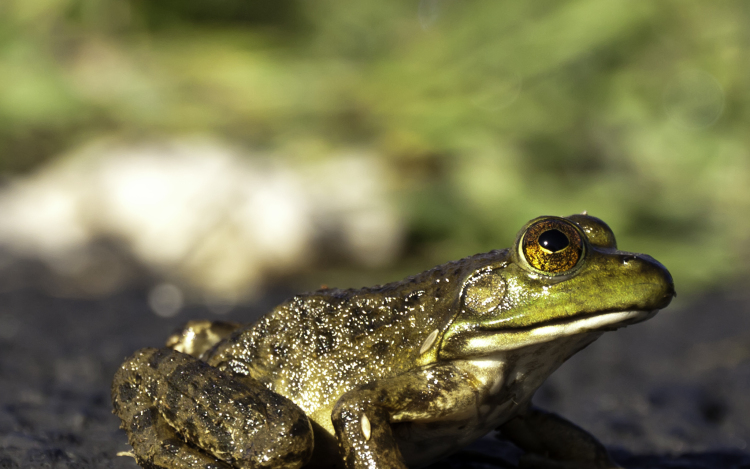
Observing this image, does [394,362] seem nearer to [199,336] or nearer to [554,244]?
[554,244]

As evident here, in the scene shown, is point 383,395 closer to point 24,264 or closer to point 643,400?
point 643,400

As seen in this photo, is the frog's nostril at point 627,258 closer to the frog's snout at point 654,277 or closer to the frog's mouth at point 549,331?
the frog's snout at point 654,277

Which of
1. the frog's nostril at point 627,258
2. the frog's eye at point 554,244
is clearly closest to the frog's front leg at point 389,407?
the frog's eye at point 554,244

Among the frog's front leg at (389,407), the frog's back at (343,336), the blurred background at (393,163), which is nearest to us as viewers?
the frog's front leg at (389,407)

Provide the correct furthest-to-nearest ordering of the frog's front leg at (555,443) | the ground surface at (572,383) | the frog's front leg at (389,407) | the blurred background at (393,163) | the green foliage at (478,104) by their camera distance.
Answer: the green foliage at (478,104)
the blurred background at (393,163)
the ground surface at (572,383)
the frog's front leg at (555,443)
the frog's front leg at (389,407)

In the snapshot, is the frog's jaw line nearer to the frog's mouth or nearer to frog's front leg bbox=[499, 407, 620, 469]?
the frog's mouth

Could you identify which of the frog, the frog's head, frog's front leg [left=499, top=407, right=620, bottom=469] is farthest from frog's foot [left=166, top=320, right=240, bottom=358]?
frog's front leg [left=499, top=407, right=620, bottom=469]

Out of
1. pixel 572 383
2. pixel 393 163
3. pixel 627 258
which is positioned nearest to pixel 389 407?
pixel 627 258
